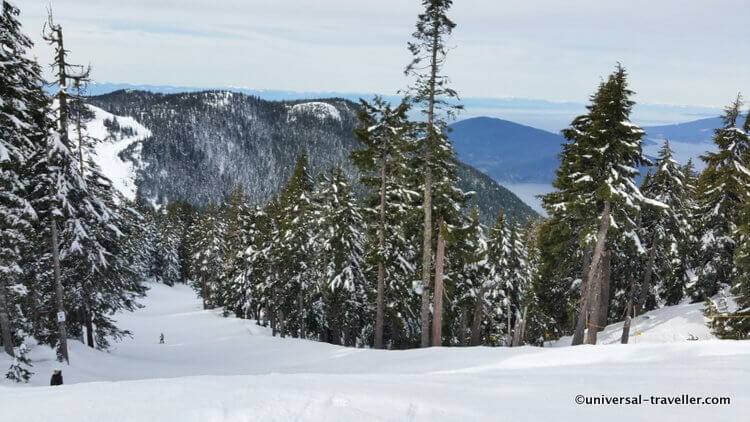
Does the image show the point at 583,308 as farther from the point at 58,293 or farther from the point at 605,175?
the point at 58,293

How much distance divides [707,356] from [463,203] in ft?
39.7

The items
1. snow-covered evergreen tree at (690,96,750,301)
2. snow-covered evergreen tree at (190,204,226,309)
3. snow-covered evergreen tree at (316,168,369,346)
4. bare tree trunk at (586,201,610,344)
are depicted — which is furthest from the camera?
snow-covered evergreen tree at (190,204,226,309)

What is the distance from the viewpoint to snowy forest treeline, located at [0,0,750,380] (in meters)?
17.5

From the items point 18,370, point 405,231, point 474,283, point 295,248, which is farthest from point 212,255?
point 18,370

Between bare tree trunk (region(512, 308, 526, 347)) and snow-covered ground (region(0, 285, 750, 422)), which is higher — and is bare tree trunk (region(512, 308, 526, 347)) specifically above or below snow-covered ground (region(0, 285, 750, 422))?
below

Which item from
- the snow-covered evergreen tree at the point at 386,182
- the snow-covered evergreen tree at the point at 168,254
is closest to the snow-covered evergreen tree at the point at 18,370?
the snow-covered evergreen tree at the point at 386,182

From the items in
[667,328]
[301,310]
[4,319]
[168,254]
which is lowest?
[168,254]

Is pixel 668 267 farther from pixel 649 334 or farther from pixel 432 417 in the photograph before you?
pixel 432 417

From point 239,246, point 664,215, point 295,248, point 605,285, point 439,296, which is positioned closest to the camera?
point 439,296

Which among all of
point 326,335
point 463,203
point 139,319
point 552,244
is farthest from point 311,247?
point 139,319

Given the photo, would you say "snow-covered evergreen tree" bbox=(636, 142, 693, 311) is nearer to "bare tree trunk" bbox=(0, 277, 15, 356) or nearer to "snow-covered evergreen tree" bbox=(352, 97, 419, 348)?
"snow-covered evergreen tree" bbox=(352, 97, 419, 348)

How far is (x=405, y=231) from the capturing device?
78.8 ft

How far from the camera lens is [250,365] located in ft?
82.9

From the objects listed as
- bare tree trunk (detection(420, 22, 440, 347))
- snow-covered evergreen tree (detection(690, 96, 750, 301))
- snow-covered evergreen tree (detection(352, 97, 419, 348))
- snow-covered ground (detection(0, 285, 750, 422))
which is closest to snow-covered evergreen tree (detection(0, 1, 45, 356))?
snow-covered ground (detection(0, 285, 750, 422))
